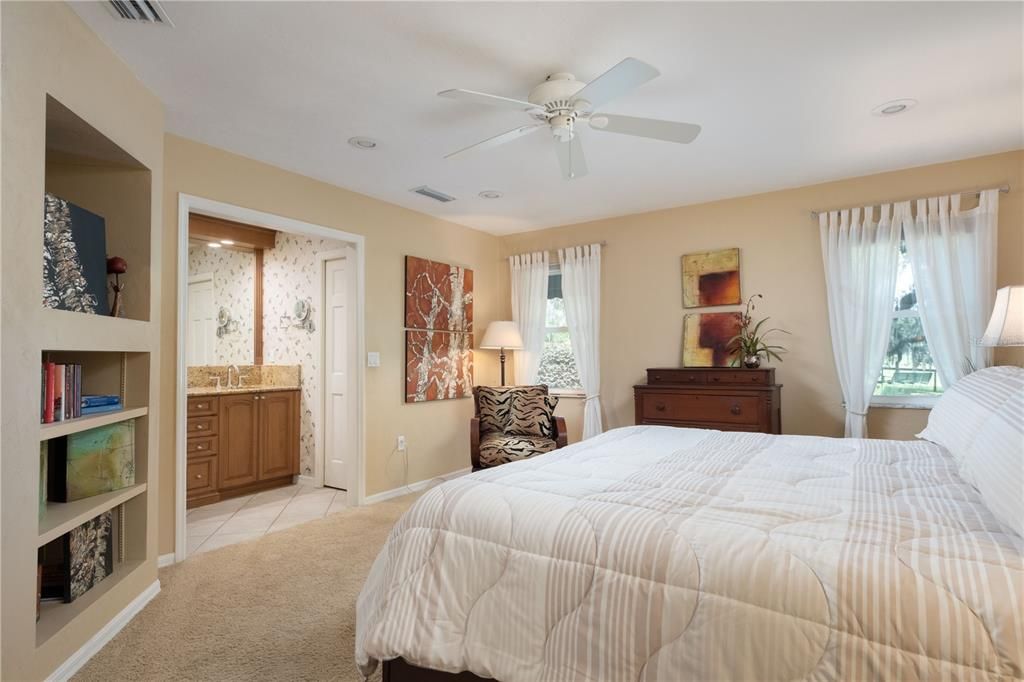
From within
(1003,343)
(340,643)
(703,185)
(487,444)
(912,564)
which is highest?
(703,185)

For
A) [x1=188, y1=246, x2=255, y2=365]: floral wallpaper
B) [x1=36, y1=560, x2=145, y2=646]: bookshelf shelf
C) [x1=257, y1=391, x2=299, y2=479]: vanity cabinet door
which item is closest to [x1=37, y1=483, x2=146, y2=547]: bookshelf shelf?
[x1=36, y1=560, x2=145, y2=646]: bookshelf shelf

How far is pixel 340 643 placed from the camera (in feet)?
6.91

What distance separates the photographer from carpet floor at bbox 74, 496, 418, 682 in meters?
1.94

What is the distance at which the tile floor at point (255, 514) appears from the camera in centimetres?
346

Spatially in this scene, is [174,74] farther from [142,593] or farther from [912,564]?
[912,564]

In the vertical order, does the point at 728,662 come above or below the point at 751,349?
below

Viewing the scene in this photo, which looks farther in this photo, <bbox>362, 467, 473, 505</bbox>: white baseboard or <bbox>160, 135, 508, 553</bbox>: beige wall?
<bbox>362, 467, 473, 505</bbox>: white baseboard

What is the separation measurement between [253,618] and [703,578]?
2.08 metres

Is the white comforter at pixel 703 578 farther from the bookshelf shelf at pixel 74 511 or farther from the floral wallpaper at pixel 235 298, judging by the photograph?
the floral wallpaper at pixel 235 298

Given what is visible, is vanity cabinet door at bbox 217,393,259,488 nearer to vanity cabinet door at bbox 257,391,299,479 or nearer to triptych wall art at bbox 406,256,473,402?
vanity cabinet door at bbox 257,391,299,479

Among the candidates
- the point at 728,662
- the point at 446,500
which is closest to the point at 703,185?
the point at 446,500

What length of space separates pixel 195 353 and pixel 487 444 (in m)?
3.54

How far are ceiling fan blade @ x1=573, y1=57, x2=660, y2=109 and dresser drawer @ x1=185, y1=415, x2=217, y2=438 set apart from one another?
385 centimetres

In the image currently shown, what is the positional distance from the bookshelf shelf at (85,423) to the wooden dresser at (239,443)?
1869 millimetres
